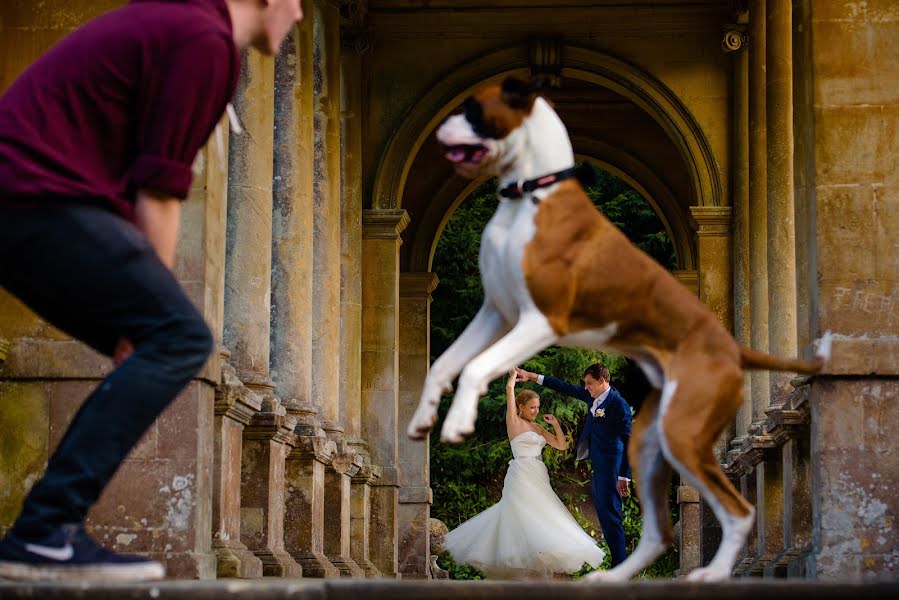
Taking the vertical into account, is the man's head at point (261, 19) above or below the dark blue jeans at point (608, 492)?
above

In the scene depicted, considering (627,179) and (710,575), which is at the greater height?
(627,179)

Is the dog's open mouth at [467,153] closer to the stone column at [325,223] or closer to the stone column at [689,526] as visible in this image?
the stone column at [325,223]

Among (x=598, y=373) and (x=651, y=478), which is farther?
(x=598, y=373)

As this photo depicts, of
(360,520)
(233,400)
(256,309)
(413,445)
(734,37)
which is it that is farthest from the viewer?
(413,445)

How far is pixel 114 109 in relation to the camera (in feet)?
15.1

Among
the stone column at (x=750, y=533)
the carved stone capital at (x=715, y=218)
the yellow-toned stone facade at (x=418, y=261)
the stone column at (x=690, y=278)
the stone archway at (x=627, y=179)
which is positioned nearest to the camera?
the yellow-toned stone facade at (x=418, y=261)

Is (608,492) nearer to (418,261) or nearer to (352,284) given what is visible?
(352,284)

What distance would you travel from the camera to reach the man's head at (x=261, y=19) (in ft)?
16.8

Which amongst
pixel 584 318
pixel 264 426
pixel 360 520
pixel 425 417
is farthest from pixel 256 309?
pixel 425 417

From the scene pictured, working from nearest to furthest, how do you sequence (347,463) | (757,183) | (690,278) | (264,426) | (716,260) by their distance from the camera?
(264,426) < (347,463) < (757,183) < (716,260) < (690,278)

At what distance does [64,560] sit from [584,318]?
7.26 feet

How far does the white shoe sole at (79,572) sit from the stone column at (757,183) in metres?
16.4

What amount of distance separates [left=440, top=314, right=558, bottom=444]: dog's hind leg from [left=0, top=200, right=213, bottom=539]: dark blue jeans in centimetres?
119

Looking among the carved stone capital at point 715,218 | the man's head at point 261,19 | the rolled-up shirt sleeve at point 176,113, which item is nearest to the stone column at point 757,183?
the carved stone capital at point 715,218
